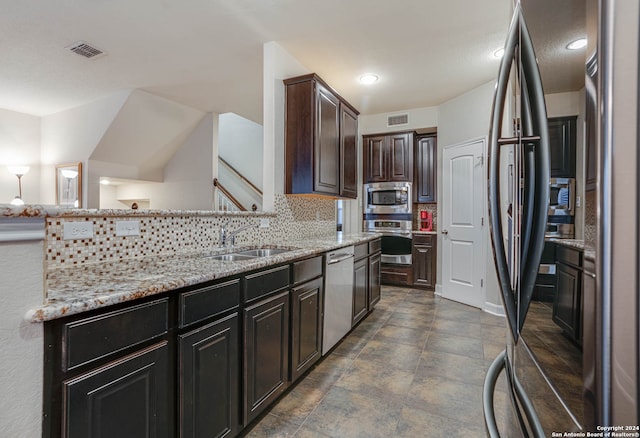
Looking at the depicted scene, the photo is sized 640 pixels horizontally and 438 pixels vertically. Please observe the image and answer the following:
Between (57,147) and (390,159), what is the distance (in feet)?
17.7

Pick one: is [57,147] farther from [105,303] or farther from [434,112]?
[434,112]

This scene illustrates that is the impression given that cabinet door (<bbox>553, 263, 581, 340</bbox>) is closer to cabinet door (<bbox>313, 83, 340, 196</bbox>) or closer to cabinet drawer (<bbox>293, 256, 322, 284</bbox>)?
cabinet drawer (<bbox>293, 256, 322, 284</bbox>)

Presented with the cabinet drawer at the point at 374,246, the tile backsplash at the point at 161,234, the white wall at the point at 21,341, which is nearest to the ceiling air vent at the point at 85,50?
the tile backsplash at the point at 161,234

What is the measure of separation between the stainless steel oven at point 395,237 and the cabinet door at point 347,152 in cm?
132

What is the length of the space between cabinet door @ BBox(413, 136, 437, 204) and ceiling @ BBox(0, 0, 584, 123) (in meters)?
0.69

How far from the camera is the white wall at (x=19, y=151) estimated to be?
489cm

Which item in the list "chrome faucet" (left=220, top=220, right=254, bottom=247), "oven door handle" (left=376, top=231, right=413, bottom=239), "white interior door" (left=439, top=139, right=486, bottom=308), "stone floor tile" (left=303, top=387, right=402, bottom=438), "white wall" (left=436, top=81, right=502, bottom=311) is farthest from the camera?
"oven door handle" (left=376, top=231, right=413, bottom=239)

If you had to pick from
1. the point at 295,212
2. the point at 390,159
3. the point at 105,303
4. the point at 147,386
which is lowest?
the point at 147,386

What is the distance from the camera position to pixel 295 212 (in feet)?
10.7

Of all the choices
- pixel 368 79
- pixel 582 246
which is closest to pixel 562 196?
pixel 582 246

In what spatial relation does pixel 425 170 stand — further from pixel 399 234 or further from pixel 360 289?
pixel 360 289

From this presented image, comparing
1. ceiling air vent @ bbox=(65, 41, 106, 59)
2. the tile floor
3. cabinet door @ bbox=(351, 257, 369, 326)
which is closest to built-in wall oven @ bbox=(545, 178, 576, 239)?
the tile floor

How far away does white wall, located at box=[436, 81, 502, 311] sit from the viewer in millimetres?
3752

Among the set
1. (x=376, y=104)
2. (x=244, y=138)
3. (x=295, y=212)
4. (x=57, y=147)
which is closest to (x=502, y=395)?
(x=295, y=212)
